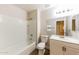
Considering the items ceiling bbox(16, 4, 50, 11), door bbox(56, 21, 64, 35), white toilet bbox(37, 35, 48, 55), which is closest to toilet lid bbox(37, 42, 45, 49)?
white toilet bbox(37, 35, 48, 55)

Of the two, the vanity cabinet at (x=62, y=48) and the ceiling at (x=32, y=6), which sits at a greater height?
the ceiling at (x=32, y=6)

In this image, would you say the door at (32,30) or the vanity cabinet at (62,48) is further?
the door at (32,30)

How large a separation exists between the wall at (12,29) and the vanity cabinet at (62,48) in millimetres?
381

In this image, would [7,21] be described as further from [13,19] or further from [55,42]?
[55,42]

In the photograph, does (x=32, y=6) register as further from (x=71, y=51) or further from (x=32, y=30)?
(x=71, y=51)

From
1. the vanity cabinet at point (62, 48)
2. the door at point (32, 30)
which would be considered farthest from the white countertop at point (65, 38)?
the door at point (32, 30)

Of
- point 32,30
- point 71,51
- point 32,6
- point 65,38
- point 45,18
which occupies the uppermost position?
point 32,6

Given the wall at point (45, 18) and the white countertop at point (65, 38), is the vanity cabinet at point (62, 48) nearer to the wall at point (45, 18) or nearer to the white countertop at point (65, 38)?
the white countertop at point (65, 38)

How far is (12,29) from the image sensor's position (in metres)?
1.45

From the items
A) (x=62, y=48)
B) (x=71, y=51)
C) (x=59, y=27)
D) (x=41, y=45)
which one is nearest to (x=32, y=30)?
(x=41, y=45)

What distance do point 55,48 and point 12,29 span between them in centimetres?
65

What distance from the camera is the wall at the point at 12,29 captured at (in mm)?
1409

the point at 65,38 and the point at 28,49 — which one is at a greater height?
the point at 65,38

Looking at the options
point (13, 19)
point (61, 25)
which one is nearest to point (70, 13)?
point (61, 25)
